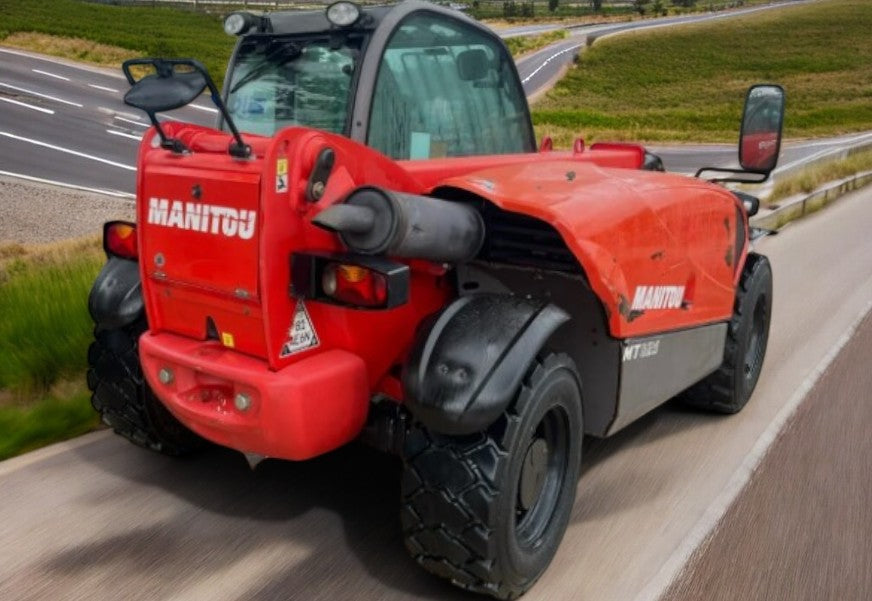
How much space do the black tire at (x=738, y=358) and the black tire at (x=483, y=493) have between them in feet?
6.52

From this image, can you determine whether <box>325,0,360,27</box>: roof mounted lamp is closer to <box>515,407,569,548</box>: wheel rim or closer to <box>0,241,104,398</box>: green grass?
<box>515,407,569,548</box>: wheel rim

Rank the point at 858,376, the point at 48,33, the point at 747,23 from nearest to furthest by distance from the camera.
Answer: the point at 858,376 → the point at 48,33 → the point at 747,23

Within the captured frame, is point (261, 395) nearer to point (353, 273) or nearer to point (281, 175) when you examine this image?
point (353, 273)

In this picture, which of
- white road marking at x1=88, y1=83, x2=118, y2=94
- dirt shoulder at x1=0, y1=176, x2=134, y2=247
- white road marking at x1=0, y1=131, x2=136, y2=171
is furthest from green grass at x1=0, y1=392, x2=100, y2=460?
white road marking at x1=88, y1=83, x2=118, y2=94

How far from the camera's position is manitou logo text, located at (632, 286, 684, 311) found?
349 centimetres

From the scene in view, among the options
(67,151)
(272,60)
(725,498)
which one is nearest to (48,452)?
(272,60)

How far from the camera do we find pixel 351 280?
111 inches

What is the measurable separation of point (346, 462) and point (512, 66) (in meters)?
1.93

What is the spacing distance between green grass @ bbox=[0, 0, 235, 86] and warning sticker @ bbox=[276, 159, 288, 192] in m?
30.5

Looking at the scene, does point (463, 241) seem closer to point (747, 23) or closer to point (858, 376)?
point (858, 376)

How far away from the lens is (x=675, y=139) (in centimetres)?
3812

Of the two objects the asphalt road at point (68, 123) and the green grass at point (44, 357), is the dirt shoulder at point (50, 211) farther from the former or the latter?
the green grass at point (44, 357)

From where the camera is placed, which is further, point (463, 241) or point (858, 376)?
point (858, 376)

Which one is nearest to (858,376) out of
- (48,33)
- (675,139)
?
(675,139)
